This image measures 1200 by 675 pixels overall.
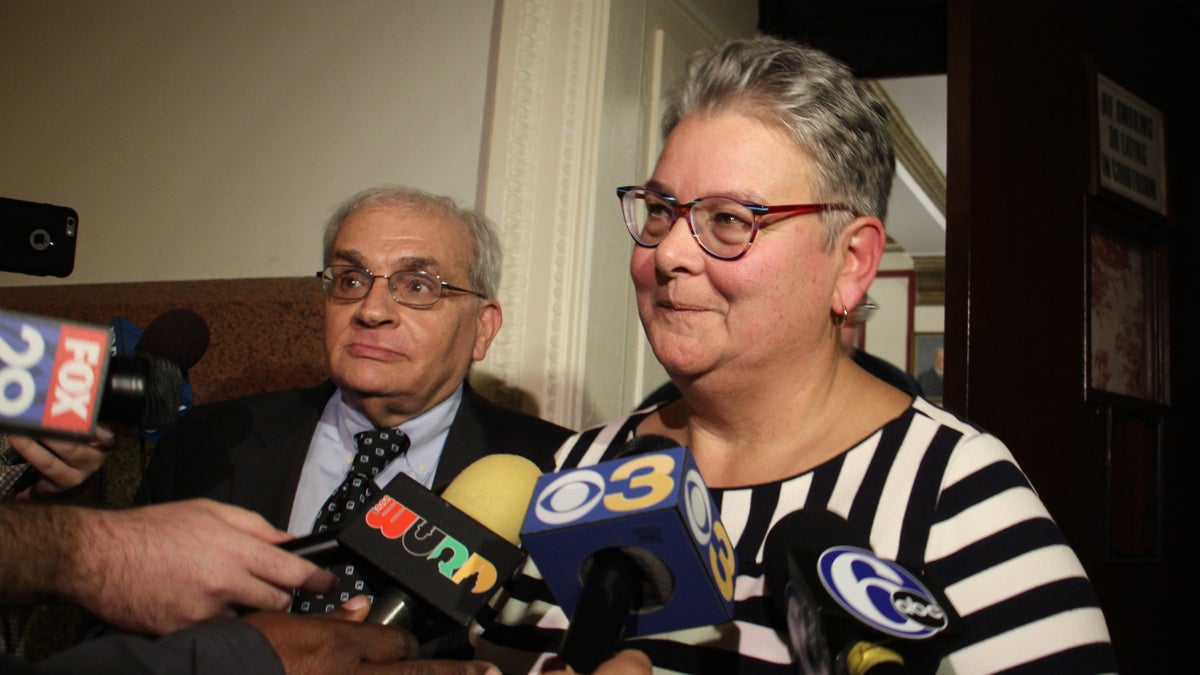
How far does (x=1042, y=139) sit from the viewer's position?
2389 mm

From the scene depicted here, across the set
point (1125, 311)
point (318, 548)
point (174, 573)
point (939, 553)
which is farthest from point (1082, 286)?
point (174, 573)

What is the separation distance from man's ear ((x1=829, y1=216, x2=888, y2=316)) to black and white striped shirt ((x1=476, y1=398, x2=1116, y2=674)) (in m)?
0.17

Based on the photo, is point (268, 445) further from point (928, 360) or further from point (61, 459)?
point (928, 360)

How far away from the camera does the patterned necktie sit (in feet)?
5.98

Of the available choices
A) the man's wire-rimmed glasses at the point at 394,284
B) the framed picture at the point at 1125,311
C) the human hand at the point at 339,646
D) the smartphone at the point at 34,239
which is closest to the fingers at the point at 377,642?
the human hand at the point at 339,646

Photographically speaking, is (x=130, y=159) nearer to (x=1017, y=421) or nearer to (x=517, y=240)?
(x=517, y=240)

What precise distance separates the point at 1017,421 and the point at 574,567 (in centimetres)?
164

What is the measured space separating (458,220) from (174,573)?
1.51 m

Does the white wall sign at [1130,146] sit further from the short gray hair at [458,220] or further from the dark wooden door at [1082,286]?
the short gray hair at [458,220]

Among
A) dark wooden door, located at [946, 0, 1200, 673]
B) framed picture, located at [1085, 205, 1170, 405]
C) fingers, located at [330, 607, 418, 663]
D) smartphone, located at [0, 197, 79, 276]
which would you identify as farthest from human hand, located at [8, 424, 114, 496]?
framed picture, located at [1085, 205, 1170, 405]

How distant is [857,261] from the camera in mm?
1320

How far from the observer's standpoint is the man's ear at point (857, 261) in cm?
130

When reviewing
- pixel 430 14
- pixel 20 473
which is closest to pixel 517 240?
pixel 430 14

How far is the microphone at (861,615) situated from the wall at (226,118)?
6.73 feet
